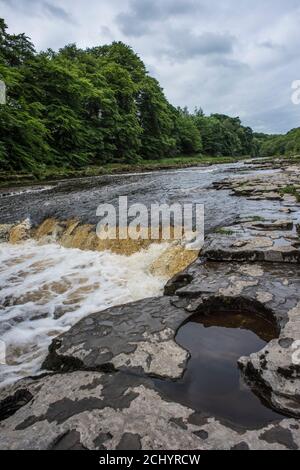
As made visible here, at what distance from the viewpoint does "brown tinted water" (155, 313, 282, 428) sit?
6.77ft

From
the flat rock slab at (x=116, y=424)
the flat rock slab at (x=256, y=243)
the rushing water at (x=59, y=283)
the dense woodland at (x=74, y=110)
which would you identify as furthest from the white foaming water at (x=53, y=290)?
the dense woodland at (x=74, y=110)

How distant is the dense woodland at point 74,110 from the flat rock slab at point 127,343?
55.1 ft

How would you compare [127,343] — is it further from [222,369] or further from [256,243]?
[256,243]

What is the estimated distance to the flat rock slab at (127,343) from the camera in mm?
2557

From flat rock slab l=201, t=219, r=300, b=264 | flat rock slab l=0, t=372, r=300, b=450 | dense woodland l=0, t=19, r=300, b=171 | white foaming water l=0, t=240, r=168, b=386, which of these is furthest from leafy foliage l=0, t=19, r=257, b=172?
flat rock slab l=0, t=372, r=300, b=450

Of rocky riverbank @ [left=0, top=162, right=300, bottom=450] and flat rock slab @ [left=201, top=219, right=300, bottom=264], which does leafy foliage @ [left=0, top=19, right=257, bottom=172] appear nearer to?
flat rock slab @ [left=201, top=219, right=300, bottom=264]

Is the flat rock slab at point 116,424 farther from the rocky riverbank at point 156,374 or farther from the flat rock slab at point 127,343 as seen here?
the flat rock slab at point 127,343

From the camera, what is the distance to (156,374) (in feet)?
7.90

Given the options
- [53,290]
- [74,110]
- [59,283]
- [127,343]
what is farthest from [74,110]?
[127,343]

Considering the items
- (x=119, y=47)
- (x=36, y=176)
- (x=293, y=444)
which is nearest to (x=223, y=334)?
(x=293, y=444)

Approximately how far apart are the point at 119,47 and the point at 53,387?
4642 centimetres

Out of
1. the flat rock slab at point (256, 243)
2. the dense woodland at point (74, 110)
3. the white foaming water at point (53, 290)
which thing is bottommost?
the white foaming water at point (53, 290)

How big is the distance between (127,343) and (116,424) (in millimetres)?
965
